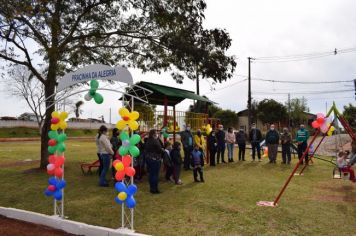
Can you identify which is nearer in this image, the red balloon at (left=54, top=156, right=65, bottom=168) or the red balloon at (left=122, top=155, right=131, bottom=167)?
the red balloon at (left=122, top=155, right=131, bottom=167)

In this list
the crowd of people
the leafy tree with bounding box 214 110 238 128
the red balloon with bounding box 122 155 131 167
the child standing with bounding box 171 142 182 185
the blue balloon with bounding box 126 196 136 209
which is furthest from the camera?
the leafy tree with bounding box 214 110 238 128

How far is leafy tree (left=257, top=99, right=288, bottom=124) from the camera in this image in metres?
61.4

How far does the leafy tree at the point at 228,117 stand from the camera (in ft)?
213

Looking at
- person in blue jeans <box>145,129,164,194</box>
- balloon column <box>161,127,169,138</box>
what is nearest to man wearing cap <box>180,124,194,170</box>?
balloon column <box>161,127,169,138</box>

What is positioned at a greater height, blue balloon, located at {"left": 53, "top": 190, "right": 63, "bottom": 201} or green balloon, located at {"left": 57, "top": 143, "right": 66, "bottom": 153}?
green balloon, located at {"left": 57, "top": 143, "right": 66, "bottom": 153}

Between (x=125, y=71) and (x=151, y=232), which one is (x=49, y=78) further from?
(x=151, y=232)

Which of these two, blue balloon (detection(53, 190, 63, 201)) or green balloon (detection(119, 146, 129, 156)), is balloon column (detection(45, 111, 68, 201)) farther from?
green balloon (detection(119, 146, 129, 156))

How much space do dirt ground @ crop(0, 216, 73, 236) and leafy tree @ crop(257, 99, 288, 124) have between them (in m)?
56.3

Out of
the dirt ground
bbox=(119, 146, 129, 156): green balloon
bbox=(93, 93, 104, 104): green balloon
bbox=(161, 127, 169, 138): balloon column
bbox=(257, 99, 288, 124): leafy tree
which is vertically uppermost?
bbox=(257, 99, 288, 124): leafy tree

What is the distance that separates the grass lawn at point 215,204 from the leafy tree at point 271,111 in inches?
1927

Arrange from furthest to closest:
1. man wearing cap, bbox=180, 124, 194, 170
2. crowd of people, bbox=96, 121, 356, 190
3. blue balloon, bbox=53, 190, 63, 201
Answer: man wearing cap, bbox=180, 124, 194, 170
crowd of people, bbox=96, 121, 356, 190
blue balloon, bbox=53, 190, 63, 201

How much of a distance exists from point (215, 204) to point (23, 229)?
170 inches

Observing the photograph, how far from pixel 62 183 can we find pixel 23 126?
4966 cm

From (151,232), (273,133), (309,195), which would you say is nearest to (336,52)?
(273,133)
